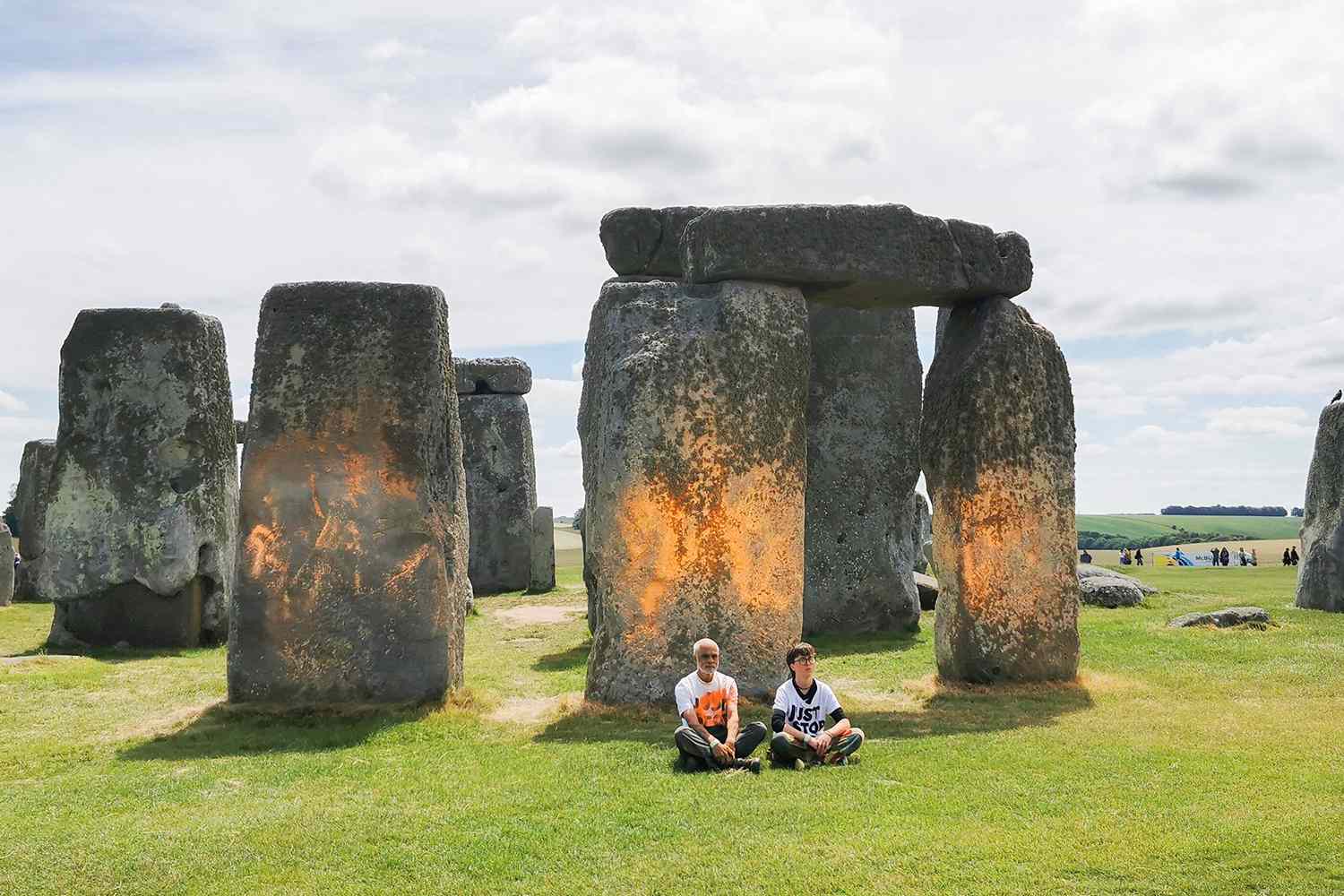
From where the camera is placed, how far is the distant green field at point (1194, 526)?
9234 centimetres

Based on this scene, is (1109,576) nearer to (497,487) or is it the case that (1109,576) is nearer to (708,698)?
(497,487)

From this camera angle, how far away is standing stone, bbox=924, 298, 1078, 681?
1117cm

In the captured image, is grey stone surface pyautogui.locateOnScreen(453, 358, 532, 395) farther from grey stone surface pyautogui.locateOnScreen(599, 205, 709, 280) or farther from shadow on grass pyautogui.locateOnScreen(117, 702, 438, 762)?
shadow on grass pyautogui.locateOnScreen(117, 702, 438, 762)

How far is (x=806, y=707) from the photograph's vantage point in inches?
328

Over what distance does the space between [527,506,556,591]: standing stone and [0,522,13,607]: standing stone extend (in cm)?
840

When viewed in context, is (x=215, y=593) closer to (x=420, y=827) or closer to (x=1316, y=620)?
(x=420, y=827)

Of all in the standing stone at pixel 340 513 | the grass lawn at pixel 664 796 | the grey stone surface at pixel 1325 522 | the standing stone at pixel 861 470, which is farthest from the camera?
the grey stone surface at pixel 1325 522

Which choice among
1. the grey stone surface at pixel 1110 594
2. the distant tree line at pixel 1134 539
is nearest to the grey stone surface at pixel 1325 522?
the grey stone surface at pixel 1110 594

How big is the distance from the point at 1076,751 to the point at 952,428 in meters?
3.52

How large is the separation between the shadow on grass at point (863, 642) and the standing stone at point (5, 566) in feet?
42.6

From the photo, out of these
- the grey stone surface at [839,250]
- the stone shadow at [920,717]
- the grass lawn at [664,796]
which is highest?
the grey stone surface at [839,250]

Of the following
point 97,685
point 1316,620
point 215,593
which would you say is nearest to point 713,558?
point 97,685

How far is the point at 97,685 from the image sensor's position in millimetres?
12195

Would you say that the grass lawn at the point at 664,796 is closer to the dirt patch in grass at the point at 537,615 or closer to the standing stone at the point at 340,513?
the standing stone at the point at 340,513
